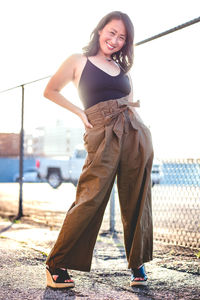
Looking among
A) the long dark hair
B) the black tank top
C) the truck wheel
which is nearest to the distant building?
the truck wheel

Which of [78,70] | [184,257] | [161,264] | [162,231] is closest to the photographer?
[78,70]

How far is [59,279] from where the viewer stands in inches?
104

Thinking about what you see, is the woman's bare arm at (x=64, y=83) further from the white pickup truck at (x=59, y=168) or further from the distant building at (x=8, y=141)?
the white pickup truck at (x=59, y=168)

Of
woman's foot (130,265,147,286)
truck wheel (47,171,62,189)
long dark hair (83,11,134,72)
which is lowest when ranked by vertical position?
woman's foot (130,265,147,286)

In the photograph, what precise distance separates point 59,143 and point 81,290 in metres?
34.6

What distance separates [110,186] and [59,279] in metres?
0.65

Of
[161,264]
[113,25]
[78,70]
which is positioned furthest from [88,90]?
[161,264]

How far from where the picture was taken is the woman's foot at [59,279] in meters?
2.63

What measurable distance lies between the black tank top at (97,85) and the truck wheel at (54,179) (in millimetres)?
14310

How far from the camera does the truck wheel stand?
55.5ft

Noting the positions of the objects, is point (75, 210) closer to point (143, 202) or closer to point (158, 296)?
point (143, 202)

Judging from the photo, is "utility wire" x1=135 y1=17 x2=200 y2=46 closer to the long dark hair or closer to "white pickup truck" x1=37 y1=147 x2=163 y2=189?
the long dark hair

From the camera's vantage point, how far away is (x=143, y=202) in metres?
2.66

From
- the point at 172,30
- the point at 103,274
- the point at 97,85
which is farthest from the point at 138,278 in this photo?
the point at 172,30
